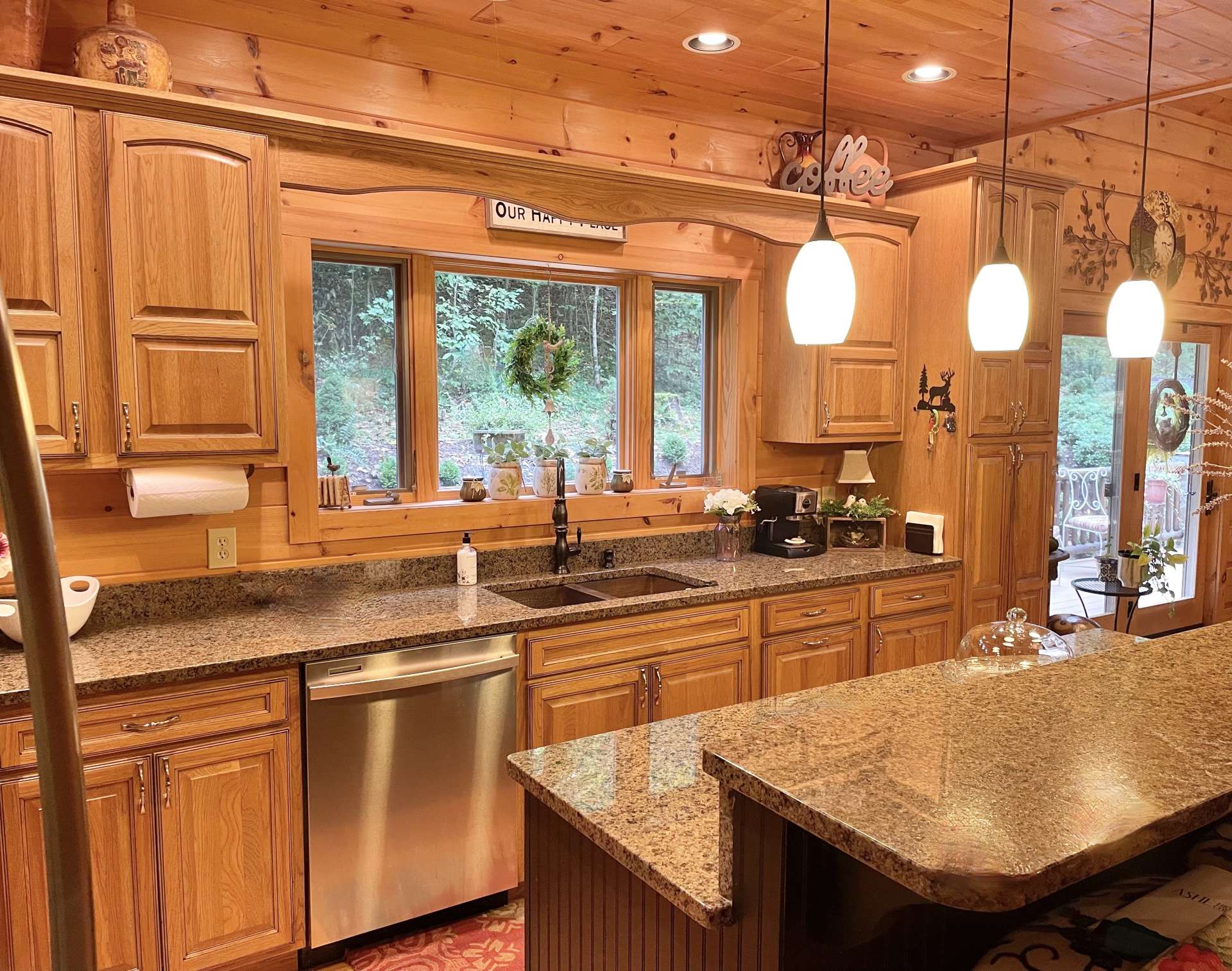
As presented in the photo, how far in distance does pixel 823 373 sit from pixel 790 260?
0.49 m

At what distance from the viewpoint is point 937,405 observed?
4.11 m

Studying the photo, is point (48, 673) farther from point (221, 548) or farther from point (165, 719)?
point (221, 548)

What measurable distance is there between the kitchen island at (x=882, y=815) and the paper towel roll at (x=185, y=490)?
138 cm

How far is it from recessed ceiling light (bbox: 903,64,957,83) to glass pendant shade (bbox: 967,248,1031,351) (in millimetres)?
1905

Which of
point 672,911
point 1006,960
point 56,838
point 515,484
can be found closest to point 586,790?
point 672,911

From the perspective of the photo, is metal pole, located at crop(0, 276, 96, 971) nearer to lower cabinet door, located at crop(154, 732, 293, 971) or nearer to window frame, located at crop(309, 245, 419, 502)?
lower cabinet door, located at crop(154, 732, 293, 971)

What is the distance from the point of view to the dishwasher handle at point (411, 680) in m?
2.60

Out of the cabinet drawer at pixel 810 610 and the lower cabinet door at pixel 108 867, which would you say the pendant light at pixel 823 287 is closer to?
the cabinet drawer at pixel 810 610

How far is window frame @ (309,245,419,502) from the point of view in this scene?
341 cm

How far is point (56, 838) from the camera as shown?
329 millimetres

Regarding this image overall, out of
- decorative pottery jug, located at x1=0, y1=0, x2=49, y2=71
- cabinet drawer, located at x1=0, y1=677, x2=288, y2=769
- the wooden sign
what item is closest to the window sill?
cabinet drawer, located at x1=0, y1=677, x2=288, y2=769

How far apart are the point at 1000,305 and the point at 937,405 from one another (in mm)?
2071

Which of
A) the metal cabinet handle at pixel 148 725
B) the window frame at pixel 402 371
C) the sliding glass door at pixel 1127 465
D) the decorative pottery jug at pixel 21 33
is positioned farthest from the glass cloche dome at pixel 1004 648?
the sliding glass door at pixel 1127 465

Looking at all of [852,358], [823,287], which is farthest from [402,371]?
[823,287]
